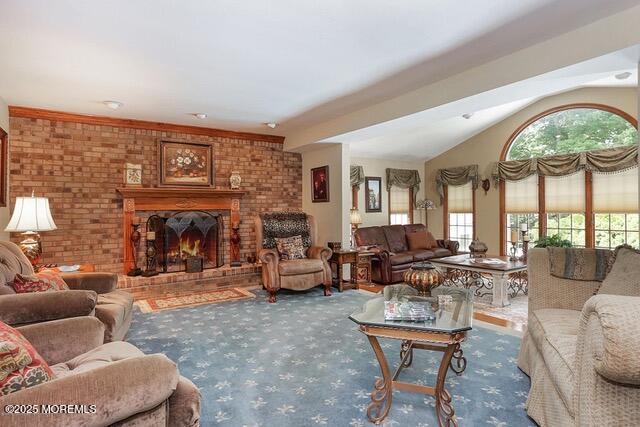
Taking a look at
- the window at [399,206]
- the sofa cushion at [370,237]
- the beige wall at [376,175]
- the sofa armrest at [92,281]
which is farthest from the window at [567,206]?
the sofa armrest at [92,281]

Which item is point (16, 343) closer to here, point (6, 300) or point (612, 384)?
point (6, 300)

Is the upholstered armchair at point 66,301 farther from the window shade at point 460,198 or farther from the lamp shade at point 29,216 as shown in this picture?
the window shade at point 460,198

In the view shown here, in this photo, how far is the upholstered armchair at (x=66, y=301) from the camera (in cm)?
204

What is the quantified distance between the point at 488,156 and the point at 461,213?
1337mm

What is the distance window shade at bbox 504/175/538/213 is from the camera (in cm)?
648

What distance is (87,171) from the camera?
15.4ft

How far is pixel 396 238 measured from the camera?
6469 mm

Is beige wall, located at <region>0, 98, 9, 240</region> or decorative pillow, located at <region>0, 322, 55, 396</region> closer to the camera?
decorative pillow, located at <region>0, 322, 55, 396</region>

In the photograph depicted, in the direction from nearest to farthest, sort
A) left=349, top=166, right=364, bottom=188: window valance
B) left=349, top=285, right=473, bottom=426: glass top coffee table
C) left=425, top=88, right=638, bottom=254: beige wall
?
left=349, top=285, right=473, bottom=426: glass top coffee table < left=425, top=88, right=638, bottom=254: beige wall < left=349, top=166, right=364, bottom=188: window valance

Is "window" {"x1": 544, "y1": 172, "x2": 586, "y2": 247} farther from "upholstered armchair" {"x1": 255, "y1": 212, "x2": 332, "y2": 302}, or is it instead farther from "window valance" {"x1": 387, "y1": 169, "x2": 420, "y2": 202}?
"upholstered armchair" {"x1": 255, "y1": 212, "x2": 332, "y2": 302}

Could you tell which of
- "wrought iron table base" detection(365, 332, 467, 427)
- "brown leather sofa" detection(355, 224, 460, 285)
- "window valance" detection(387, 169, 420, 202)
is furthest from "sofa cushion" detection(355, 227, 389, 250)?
"wrought iron table base" detection(365, 332, 467, 427)

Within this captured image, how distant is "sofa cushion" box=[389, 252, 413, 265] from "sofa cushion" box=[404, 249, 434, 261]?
11cm

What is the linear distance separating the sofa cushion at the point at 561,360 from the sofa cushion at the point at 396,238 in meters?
4.44

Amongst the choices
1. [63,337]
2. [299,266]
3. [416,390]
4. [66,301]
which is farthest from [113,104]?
[416,390]
